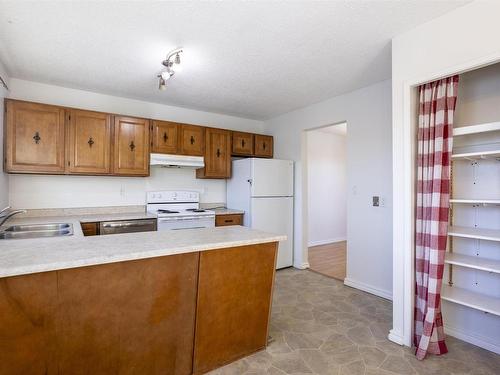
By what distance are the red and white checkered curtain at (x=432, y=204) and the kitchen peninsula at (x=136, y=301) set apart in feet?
3.74

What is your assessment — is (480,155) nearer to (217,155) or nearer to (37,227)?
(217,155)

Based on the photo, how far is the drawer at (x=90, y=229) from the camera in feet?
9.91

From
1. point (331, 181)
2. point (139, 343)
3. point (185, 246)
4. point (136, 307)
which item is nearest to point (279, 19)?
point (185, 246)

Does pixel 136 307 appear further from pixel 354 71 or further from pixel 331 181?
pixel 331 181

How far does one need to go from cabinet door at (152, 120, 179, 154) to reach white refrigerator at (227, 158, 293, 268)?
3.39 feet

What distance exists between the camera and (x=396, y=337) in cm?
225

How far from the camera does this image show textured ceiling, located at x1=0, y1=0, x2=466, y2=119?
76.1 inches

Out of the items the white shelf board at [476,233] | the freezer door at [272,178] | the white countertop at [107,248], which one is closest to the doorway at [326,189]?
the freezer door at [272,178]

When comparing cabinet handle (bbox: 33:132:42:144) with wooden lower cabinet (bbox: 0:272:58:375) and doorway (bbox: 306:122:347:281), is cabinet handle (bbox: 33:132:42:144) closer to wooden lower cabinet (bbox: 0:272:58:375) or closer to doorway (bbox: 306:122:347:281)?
wooden lower cabinet (bbox: 0:272:58:375)

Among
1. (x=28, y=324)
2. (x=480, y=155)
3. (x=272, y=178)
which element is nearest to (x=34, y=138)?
(x=28, y=324)

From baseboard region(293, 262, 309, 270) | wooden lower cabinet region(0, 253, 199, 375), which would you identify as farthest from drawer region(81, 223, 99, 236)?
baseboard region(293, 262, 309, 270)

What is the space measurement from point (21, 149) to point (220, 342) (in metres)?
2.86

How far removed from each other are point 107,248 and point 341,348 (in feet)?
6.21

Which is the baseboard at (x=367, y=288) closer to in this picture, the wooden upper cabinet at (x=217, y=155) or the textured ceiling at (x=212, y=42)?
the wooden upper cabinet at (x=217, y=155)
